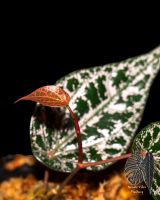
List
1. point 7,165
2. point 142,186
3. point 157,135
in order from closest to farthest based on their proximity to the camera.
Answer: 1. point 157,135
2. point 142,186
3. point 7,165

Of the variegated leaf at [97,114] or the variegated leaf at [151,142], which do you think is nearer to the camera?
the variegated leaf at [151,142]

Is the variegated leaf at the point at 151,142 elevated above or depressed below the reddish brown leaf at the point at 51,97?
below

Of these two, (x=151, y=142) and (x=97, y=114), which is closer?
(x=151, y=142)

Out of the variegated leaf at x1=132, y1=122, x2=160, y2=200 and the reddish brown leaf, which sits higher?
the reddish brown leaf

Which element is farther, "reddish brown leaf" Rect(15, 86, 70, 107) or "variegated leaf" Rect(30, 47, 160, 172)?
"variegated leaf" Rect(30, 47, 160, 172)

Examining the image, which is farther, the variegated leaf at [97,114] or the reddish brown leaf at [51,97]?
the variegated leaf at [97,114]

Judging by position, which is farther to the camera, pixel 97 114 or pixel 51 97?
pixel 97 114

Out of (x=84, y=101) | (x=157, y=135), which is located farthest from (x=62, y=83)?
(x=157, y=135)

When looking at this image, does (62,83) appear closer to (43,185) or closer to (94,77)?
(94,77)
